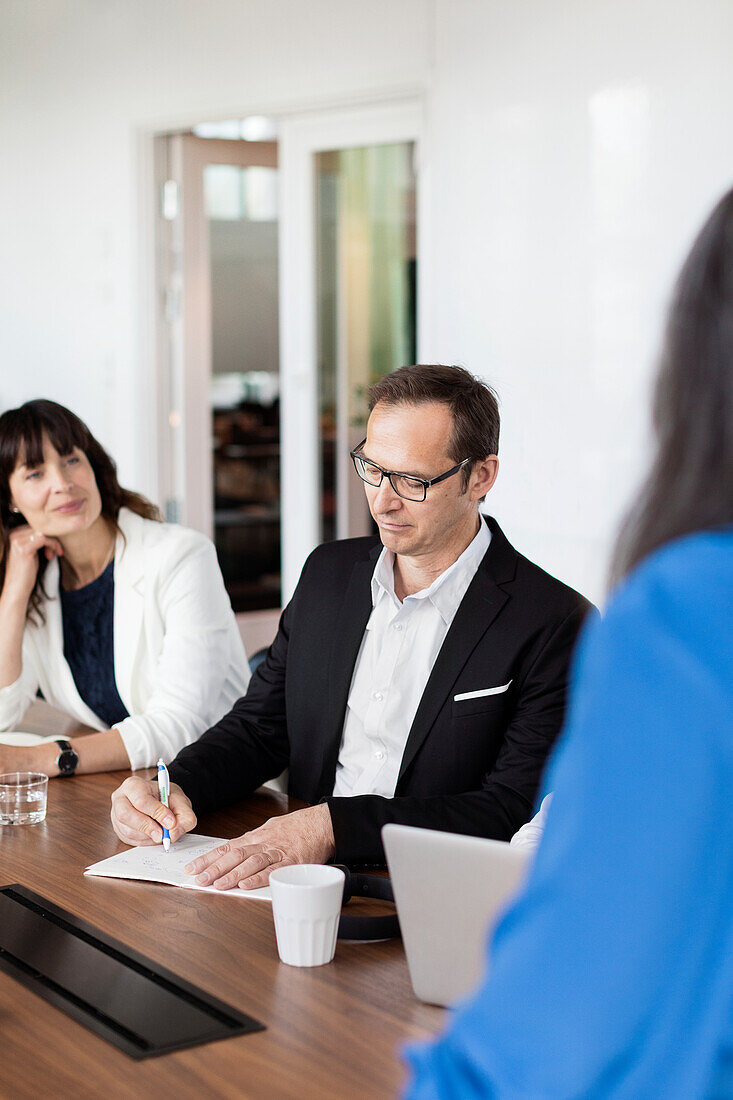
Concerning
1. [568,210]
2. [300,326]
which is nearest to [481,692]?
[568,210]

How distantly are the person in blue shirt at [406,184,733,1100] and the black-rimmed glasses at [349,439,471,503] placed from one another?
1438 millimetres

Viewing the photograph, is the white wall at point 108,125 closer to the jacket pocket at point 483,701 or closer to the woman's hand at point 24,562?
the woman's hand at point 24,562

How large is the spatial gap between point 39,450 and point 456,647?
47.0 inches

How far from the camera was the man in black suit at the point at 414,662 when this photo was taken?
1938mm

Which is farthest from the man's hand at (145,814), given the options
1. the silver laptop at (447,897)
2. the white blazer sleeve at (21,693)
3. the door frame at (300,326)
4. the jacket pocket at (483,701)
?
the door frame at (300,326)

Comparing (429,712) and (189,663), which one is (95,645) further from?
(429,712)

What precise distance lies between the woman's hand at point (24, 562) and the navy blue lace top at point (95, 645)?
0.10 meters

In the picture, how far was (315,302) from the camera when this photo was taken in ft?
16.0

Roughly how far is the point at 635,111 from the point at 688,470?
3.06 metres

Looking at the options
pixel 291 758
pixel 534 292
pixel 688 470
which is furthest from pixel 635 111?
pixel 688 470

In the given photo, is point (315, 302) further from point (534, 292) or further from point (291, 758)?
point (291, 758)

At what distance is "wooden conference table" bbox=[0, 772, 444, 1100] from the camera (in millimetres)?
1118

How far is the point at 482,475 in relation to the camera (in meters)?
2.19

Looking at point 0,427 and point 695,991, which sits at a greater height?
point 0,427
